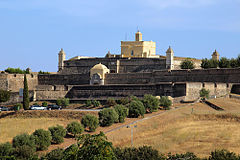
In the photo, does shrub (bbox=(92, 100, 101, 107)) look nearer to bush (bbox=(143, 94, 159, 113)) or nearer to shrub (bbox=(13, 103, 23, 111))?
shrub (bbox=(13, 103, 23, 111))

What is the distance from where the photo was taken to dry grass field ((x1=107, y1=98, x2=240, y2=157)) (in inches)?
1667

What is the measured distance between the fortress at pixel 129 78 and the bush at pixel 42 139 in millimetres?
18596

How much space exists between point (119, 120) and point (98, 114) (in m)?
2.30

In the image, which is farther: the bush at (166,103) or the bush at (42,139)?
the bush at (166,103)

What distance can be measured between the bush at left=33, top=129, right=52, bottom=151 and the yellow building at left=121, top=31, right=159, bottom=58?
39482 mm

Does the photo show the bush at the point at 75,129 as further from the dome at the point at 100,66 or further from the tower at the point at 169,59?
the tower at the point at 169,59

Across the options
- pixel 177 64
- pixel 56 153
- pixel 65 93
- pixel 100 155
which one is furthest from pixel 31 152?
pixel 177 64

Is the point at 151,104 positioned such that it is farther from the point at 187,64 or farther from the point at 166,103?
the point at 187,64

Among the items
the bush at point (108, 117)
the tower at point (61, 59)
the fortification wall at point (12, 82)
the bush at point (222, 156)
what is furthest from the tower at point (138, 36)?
the bush at point (222, 156)

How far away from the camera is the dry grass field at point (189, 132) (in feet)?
139

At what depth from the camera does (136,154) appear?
37.6 metres

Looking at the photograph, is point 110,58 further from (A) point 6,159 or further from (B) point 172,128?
(A) point 6,159

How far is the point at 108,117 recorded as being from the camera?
165ft

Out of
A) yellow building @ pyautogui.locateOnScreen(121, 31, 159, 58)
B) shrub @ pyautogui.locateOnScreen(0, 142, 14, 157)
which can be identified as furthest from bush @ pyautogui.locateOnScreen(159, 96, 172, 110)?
yellow building @ pyautogui.locateOnScreen(121, 31, 159, 58)
